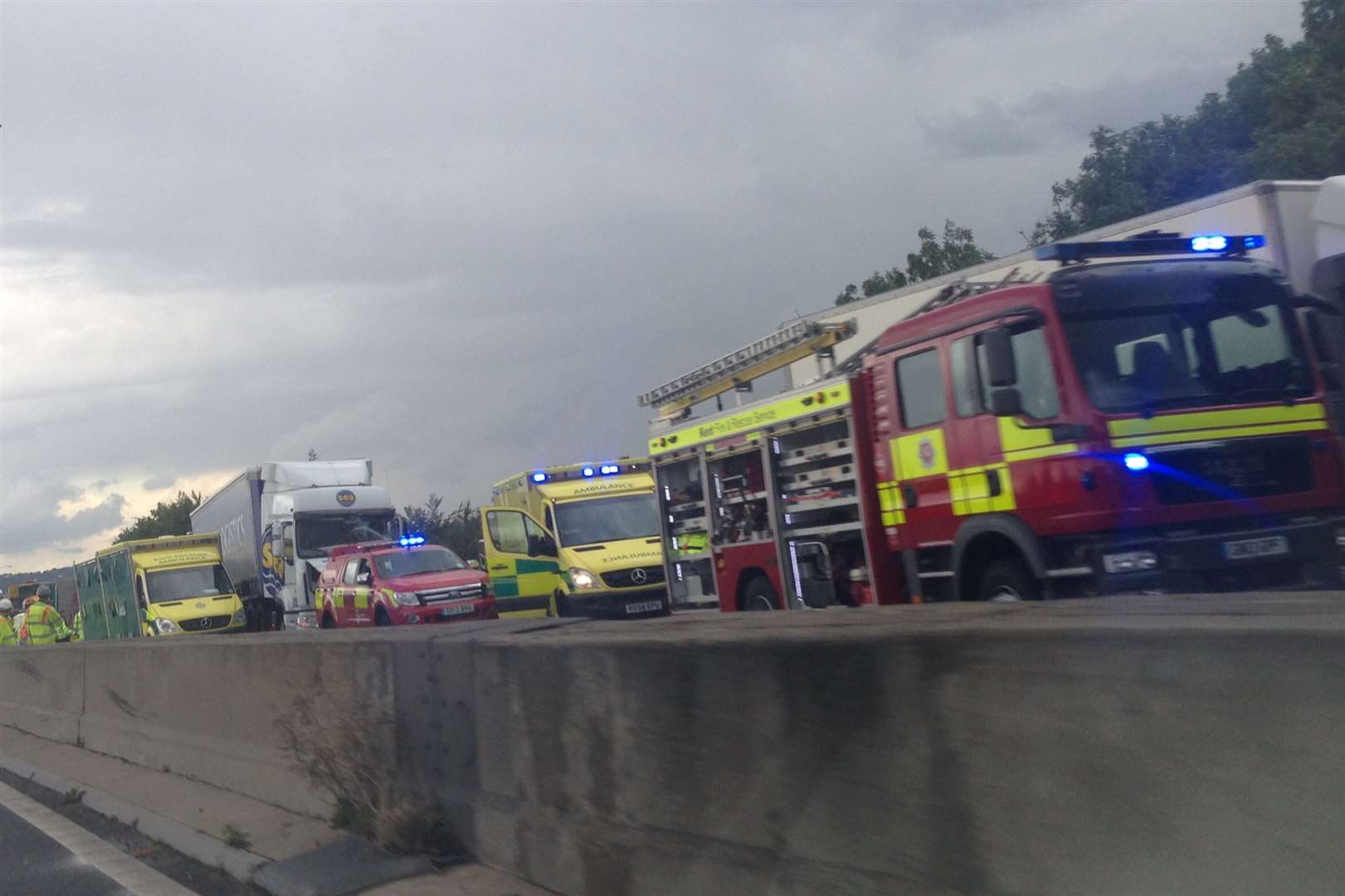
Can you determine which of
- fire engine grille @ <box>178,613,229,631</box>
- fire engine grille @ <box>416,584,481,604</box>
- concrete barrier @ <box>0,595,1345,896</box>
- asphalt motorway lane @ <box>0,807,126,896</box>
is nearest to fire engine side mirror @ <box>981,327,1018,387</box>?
concrete barrier @ <box>0,595,1345,896</box>

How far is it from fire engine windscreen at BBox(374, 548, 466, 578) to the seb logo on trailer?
12754mm

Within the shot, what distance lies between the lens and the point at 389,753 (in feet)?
22.5

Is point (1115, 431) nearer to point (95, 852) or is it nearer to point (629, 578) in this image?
point (95, 852)

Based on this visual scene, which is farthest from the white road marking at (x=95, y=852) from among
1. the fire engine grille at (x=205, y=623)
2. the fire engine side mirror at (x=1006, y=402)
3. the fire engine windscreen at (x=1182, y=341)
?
the fire engine grille at (x=205, y=623)

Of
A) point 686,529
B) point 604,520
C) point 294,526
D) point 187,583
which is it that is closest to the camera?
point 686,529

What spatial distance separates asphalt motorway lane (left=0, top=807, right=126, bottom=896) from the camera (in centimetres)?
705

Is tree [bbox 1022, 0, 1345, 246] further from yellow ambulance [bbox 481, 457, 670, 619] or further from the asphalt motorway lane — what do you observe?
the asphalt motorway lane

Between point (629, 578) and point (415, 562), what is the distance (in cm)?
398

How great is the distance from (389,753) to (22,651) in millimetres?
9788

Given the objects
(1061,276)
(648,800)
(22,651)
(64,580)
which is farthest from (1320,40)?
(64,580)

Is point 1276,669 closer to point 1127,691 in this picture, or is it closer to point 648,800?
point 1127,691

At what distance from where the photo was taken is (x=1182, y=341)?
8766 mm

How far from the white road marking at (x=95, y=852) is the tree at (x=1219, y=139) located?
3183cm

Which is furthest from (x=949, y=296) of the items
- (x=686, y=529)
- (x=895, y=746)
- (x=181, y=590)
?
(x=181, y=590)
